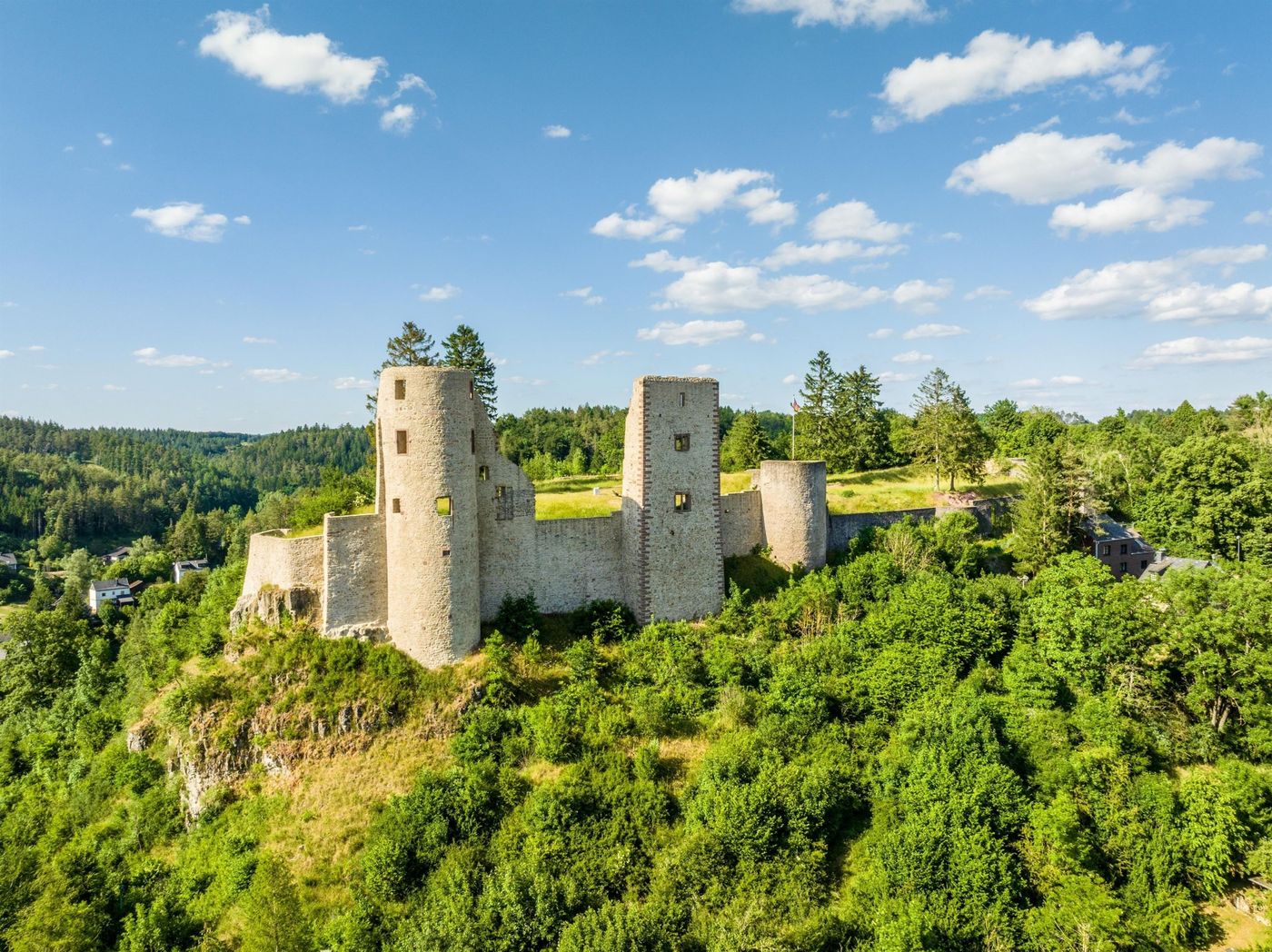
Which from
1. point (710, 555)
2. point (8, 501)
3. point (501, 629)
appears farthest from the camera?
point (8, 501)

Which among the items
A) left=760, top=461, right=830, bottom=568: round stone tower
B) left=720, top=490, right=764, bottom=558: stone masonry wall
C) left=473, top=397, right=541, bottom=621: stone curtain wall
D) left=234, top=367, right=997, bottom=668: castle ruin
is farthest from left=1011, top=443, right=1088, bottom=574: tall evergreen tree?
left=473, top=397, right=541, bottom=621: stone curtain wall

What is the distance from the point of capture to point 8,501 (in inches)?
4815

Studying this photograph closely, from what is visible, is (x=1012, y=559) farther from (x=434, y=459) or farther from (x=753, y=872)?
(x=434, y=459)

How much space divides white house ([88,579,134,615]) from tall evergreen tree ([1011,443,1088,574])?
295 ft

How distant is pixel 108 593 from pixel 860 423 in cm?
8612

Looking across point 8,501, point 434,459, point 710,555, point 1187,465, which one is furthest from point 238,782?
point 8,501

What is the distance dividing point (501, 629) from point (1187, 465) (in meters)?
41.9

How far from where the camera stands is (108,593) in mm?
81562

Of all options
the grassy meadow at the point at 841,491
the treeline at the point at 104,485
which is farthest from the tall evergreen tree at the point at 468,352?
the treeline at the point at 104,485

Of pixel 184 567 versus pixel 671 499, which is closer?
pixel 671 499

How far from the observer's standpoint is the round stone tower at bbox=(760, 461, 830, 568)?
3438 cm

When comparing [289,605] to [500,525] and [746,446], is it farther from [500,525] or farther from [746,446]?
[746,446]

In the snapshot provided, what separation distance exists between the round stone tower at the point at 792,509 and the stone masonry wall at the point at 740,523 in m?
0.38

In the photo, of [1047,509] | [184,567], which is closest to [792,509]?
[1047,509]
